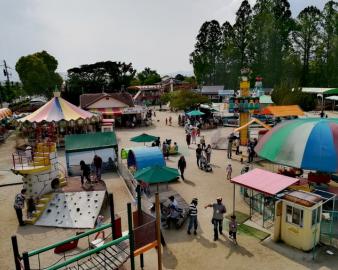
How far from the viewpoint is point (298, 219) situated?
10.5m

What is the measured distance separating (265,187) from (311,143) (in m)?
3.86

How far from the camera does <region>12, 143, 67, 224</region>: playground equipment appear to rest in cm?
1488

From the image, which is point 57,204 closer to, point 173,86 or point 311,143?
point 311,143

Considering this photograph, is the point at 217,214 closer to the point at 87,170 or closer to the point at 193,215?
the point at 193,215

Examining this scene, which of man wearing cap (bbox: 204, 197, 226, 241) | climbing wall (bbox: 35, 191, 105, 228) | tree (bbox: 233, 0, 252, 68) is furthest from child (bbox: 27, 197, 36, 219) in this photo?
tree (bbox: 233, 0, 252, 68)

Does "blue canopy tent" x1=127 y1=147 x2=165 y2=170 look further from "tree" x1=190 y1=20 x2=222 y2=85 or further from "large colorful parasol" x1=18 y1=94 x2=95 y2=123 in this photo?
"tree" x1=190 y1=20 x2=222 y2=85

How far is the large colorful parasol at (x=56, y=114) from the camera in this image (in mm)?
23406

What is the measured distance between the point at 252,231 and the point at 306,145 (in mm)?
4825

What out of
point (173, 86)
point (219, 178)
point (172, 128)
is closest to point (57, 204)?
point (219, 178)

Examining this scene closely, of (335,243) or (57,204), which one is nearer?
(335,243)

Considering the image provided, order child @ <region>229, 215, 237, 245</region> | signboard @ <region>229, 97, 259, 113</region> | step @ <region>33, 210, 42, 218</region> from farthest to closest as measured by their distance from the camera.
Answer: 1. signboard @ <region>229, 97, 259, 113</region>
2. step @ <region>33, 210, 42, 218</region>
3. child @ <region>229, 215, 237, 245</region>

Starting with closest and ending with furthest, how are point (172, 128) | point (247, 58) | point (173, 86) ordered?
point (172, 128) < point (247, 58) < point (173, 86)

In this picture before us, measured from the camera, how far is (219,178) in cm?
1783

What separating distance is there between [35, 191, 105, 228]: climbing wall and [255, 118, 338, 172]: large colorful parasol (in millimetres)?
8351
